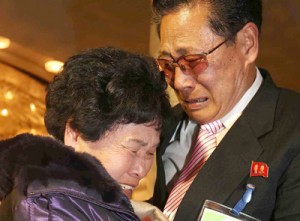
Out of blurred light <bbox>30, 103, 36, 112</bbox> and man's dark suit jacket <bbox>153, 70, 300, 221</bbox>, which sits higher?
blurred light <bbox>30, 103, 36, 112</bbox>

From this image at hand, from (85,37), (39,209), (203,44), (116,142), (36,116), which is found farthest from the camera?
(36,116)

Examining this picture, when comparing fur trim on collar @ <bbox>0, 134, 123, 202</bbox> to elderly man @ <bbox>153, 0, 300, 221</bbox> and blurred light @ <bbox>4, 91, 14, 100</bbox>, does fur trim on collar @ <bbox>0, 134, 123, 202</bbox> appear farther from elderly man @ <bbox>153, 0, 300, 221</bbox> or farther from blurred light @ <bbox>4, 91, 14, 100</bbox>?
blurred light @ <bbox>4, 91, 14, 100</bbox>

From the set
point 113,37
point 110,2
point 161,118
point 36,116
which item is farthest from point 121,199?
point 36,116

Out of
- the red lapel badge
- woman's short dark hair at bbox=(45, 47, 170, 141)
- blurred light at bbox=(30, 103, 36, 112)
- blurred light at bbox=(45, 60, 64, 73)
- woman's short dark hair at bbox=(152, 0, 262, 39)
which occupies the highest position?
blurred light at bbox=(45, 60, 64, 73)

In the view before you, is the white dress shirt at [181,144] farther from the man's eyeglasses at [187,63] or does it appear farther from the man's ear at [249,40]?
the man's eyeglasses at [187,63]

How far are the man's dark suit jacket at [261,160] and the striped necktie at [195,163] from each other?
0.07m

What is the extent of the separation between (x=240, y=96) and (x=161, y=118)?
45cm

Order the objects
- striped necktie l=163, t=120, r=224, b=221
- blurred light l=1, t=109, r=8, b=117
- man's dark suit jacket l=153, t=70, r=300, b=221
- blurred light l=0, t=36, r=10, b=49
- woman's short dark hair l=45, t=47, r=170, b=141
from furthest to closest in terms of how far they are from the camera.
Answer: blurred light l=1, t=109, r=8, b=117 < blurred light l=0, t=36, r=10, b=49 < striped necktie l=163, t=120, r=224, b=221 < man's dark suit jacket l=153, t=70, r=300, b=221 < woman's short dark hair l=45, t=47, r=170, b=141

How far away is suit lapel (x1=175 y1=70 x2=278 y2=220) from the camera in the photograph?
1565 millimetres

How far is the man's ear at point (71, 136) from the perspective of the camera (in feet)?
4.27

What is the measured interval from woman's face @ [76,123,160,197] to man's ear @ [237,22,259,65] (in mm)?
512

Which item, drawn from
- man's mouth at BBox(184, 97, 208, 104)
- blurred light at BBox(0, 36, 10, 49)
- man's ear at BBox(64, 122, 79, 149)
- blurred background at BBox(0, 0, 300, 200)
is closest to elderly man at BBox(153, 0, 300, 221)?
man's mouth at BBox(184, 97, 208, 104)

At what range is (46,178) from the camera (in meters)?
1.06

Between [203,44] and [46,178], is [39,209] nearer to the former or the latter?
[46,178]
